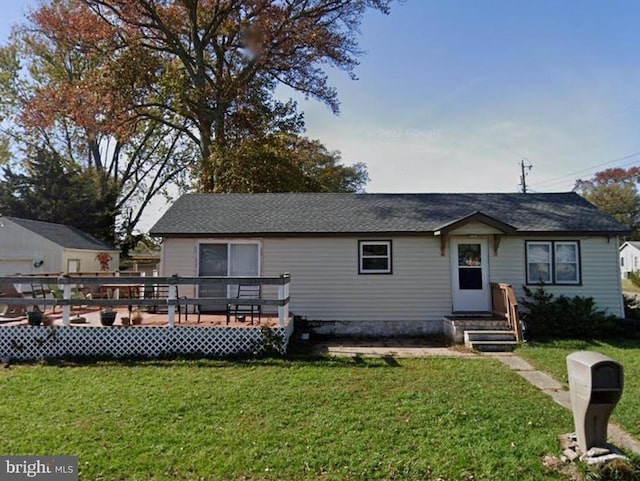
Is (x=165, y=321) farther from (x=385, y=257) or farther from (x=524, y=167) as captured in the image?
(x=524, y=167)

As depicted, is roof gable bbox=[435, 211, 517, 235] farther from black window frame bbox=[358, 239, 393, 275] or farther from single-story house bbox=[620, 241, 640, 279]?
single-story house bbox=[620, 241, 640, 279]

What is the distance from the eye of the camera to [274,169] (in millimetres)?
20469

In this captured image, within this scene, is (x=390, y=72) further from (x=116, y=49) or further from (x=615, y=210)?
(x=615, y=210)

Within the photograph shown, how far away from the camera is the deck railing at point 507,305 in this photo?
9.48m

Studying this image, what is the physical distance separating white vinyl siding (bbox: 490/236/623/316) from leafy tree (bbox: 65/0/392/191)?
1444 cm

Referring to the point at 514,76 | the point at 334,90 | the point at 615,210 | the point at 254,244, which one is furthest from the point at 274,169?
the point at 615,210

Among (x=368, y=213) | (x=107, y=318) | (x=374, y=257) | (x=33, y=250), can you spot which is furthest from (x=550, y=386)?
(x=33, y=250)

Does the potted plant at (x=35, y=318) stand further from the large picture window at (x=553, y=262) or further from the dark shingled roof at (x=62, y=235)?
the dark shingled roof at (x=62, y=235)

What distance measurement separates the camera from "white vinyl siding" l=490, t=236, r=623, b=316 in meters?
10.8

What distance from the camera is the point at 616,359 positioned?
7.88m

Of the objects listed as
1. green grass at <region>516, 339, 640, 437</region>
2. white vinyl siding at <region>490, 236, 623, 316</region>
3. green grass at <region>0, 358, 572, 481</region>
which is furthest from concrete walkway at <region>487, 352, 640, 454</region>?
white vinyl siding at <region>490, 236, 623, 316</region>

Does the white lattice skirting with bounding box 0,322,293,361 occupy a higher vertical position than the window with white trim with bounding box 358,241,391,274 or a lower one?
lower

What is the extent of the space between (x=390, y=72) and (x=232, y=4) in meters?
11.1

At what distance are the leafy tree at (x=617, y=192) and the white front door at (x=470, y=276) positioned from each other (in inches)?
1838
